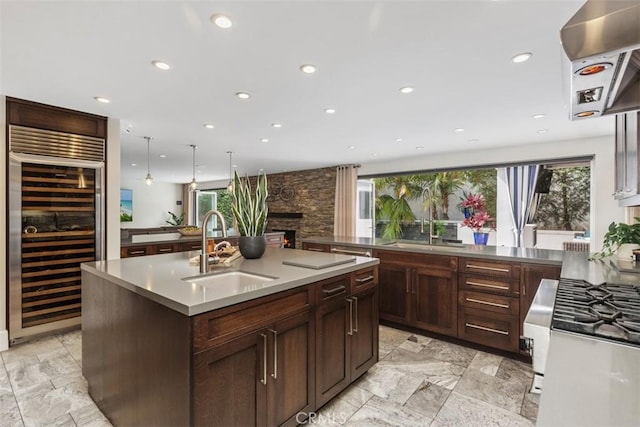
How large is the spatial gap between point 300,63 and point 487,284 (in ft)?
7.94

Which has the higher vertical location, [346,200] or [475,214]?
[346,200]

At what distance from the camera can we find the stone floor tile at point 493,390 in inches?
79.2

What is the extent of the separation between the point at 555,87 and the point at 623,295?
1.91m

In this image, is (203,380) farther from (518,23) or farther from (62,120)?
(62,120)

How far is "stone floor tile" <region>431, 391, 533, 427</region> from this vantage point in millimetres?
1811

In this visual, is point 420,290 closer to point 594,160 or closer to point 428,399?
point 428,399

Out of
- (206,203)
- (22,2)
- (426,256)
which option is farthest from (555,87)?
(206,203)

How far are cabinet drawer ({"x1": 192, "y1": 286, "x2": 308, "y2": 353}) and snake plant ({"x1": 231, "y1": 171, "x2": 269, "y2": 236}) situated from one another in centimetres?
82

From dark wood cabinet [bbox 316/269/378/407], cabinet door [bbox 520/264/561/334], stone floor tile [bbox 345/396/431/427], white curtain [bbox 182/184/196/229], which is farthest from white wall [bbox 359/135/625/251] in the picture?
white curtain [bbox 182/184/196/229]

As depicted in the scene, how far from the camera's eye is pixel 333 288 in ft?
6.15

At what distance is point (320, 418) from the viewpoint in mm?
1818

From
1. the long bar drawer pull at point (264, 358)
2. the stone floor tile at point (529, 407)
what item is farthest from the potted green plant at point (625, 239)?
the long bar drawer pull at point (264, 358)

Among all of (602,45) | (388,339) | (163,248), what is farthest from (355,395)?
(163,248)

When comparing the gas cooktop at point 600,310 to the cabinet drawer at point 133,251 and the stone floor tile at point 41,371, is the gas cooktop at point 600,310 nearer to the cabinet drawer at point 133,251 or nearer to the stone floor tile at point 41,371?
the stone floor tile at point 41,371
